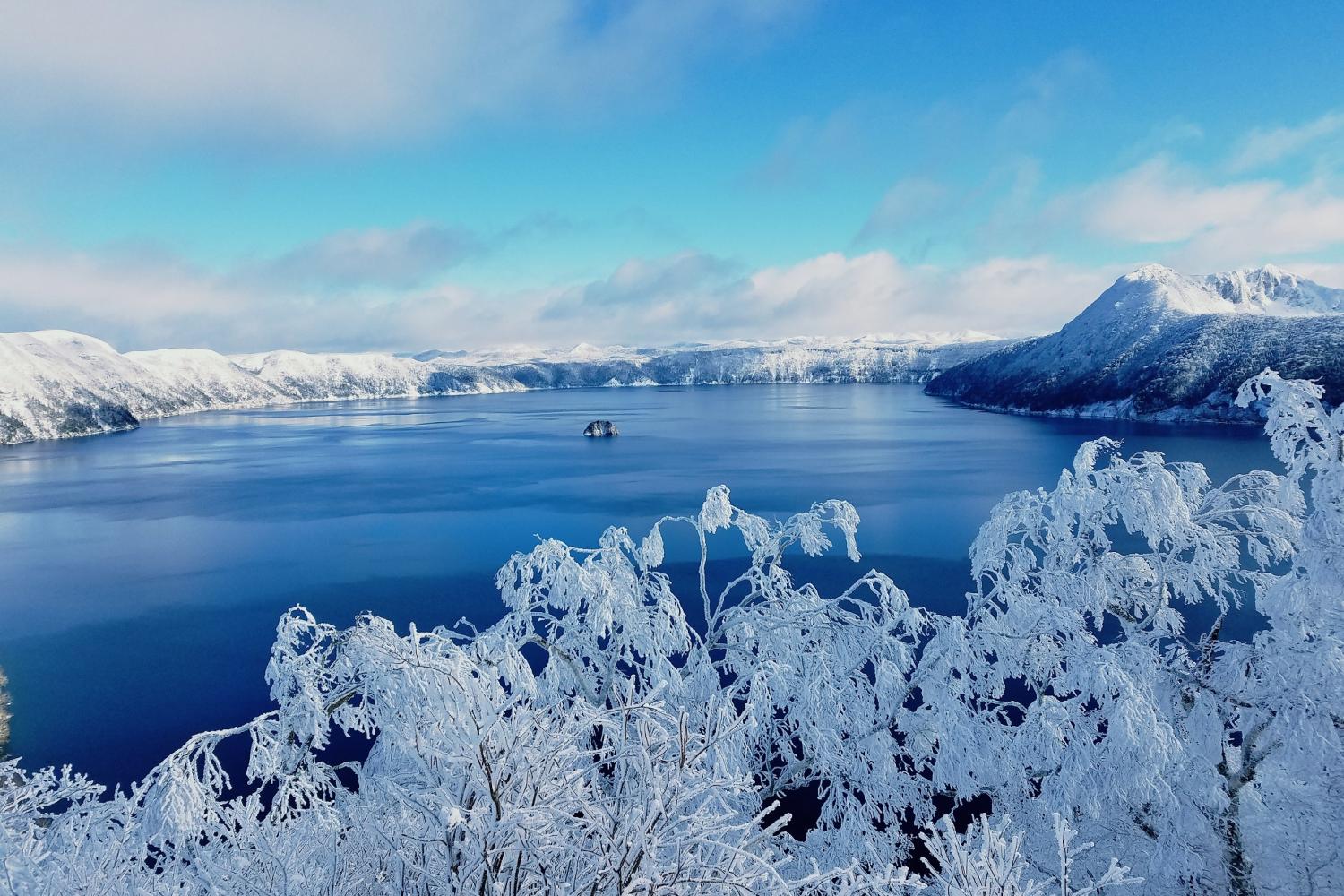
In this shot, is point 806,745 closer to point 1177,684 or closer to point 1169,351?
point 1177,684

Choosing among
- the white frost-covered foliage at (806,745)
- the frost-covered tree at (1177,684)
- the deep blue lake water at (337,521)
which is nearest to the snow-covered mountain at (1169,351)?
the deep blue lake water at (337,521)

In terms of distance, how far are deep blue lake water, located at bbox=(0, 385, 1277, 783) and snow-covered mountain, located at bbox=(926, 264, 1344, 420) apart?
8.27 metres

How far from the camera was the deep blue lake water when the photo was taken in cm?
1658

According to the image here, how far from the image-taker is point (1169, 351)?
77688mm

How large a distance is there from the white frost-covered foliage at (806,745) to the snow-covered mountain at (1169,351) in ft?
169

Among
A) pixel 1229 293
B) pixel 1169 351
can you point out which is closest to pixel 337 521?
pixel 1169 351

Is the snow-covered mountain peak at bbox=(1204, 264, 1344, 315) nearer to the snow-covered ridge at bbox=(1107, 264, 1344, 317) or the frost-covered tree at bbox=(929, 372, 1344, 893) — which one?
the snow-covered ridge at bbox=(1107, 264, 1344, 317)

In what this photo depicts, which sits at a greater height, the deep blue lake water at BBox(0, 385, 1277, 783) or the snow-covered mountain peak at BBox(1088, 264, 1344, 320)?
the snow-covered mountain peak at BBox(1088, 264, 1344, 320)

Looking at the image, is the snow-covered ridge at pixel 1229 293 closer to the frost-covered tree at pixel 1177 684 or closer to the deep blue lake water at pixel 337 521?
the deep blue lake water at pixel 337 521

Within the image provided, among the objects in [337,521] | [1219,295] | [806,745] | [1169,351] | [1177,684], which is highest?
[1219,295]

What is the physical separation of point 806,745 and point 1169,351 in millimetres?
91865

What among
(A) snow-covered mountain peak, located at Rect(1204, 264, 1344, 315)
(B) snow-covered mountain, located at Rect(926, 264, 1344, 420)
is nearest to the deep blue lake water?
(B) snow-covered mountain, located at Rect(926, 264, 1344, 420)

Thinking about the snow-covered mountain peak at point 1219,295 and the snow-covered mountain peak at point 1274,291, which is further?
the snow-covered mountain peak at point 1274,291

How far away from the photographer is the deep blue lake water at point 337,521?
1658cm
